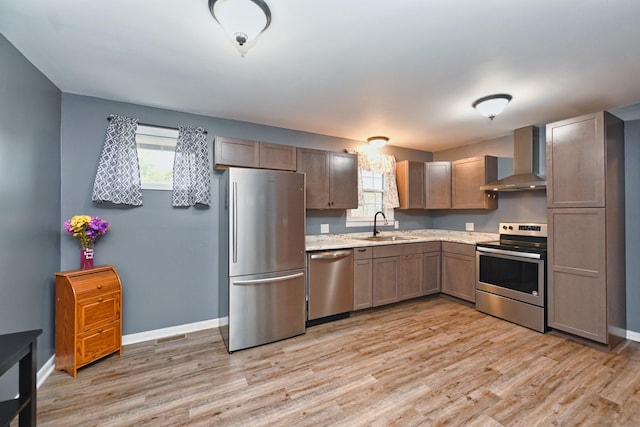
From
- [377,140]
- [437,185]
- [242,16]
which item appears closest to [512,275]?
[437,185]

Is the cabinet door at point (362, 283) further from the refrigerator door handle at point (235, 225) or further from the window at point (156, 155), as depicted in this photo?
the window at point (156, 155)

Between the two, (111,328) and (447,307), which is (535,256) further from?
(111,328)

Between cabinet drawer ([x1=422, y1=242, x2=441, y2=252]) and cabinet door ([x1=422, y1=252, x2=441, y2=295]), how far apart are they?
0.06 m

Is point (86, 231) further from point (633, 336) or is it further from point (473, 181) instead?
point (633, 336)

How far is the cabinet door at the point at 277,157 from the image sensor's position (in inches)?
125

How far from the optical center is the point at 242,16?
58.0 inches

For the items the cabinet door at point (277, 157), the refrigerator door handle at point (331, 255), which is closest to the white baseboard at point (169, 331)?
the refrigerator door handle at point (331, 255)

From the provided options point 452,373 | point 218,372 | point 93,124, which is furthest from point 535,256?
point 93,124

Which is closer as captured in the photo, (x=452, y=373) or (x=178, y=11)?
(x=178, y=11)

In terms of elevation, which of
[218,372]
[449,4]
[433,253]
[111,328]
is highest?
[449,4]

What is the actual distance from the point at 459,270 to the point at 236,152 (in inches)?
132

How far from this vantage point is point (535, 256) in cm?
299

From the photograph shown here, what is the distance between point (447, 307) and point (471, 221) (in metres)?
1.49

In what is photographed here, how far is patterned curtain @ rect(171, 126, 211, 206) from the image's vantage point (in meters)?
2.93
